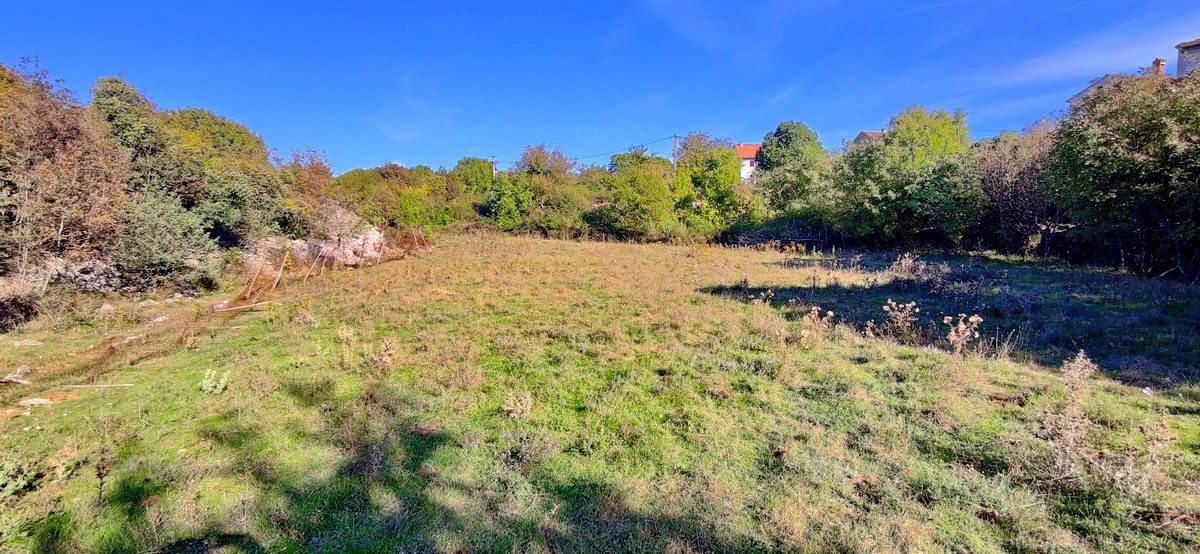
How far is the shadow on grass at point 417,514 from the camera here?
2.71 m

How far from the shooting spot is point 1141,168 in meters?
8.91

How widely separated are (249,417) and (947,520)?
206 inches

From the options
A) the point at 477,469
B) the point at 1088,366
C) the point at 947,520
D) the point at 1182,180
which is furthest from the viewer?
the point at 1182,180

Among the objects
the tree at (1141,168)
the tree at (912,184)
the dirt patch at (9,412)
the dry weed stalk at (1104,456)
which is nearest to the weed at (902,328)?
the dry weed stalk at (1104,456)

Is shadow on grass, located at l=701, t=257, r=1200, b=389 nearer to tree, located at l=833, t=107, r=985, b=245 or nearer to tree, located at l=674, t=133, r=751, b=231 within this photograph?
tree, located at l=833, t=107, r=985, b=245

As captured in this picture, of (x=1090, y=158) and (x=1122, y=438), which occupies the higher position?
(x=1090, y=158)

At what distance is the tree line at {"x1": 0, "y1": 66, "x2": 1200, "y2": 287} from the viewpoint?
314 inches

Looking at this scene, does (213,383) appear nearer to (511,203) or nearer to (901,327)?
(901,327)

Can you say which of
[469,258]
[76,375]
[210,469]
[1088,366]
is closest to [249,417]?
[210,469]

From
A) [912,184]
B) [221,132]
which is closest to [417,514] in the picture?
[912,184]

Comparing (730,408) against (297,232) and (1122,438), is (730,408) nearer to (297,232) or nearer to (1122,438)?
(1122,438)

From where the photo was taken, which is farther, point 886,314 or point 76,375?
point 886,314

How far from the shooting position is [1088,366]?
4508 mm

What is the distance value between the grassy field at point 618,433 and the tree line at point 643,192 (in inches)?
97.5
